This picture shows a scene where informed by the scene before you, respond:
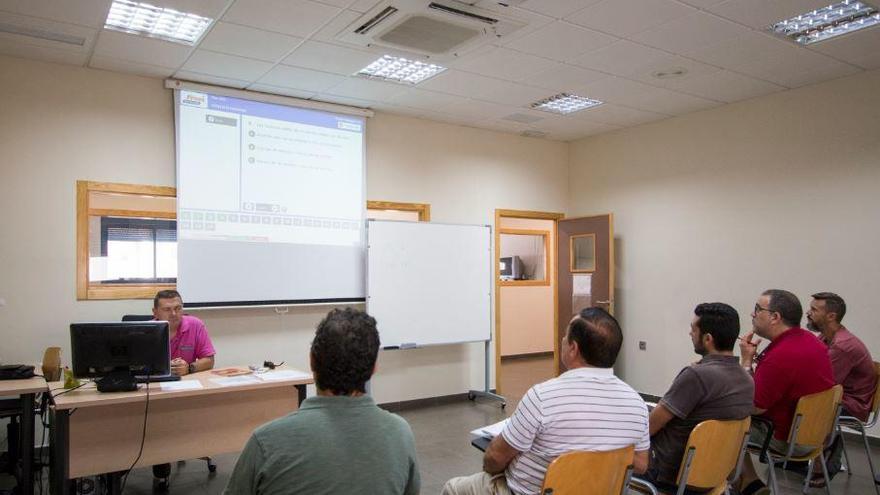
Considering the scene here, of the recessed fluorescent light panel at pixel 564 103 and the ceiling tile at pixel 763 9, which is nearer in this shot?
the ceiling tile at pixel 763 9

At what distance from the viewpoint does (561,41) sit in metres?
3.96

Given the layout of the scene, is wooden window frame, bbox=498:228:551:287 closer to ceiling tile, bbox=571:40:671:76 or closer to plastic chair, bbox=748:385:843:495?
ceiling tile, bbox=571:40:671:76

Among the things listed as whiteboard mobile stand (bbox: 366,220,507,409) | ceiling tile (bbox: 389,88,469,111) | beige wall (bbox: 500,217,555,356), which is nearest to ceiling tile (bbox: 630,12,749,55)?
ceiling tile (bbox: 389,88,469,111)

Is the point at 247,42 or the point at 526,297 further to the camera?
the point at 526,297

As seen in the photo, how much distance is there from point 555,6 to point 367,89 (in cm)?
206

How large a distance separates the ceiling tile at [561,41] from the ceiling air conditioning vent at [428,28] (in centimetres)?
19

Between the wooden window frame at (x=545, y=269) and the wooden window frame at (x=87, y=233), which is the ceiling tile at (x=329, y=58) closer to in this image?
the wooden window frame at (x=87, y=233)

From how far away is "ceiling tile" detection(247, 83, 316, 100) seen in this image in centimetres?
492

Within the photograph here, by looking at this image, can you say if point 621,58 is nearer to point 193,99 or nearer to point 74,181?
point 193,99

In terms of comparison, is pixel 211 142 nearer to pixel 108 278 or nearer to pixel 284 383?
pixel 108 278

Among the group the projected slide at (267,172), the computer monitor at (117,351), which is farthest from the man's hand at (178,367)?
the projected slide at (267,172)

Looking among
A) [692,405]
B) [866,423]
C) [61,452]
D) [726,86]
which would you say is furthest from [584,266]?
[61,452]

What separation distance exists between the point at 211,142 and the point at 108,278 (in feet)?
4.33

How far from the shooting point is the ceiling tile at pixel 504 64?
4.20m
